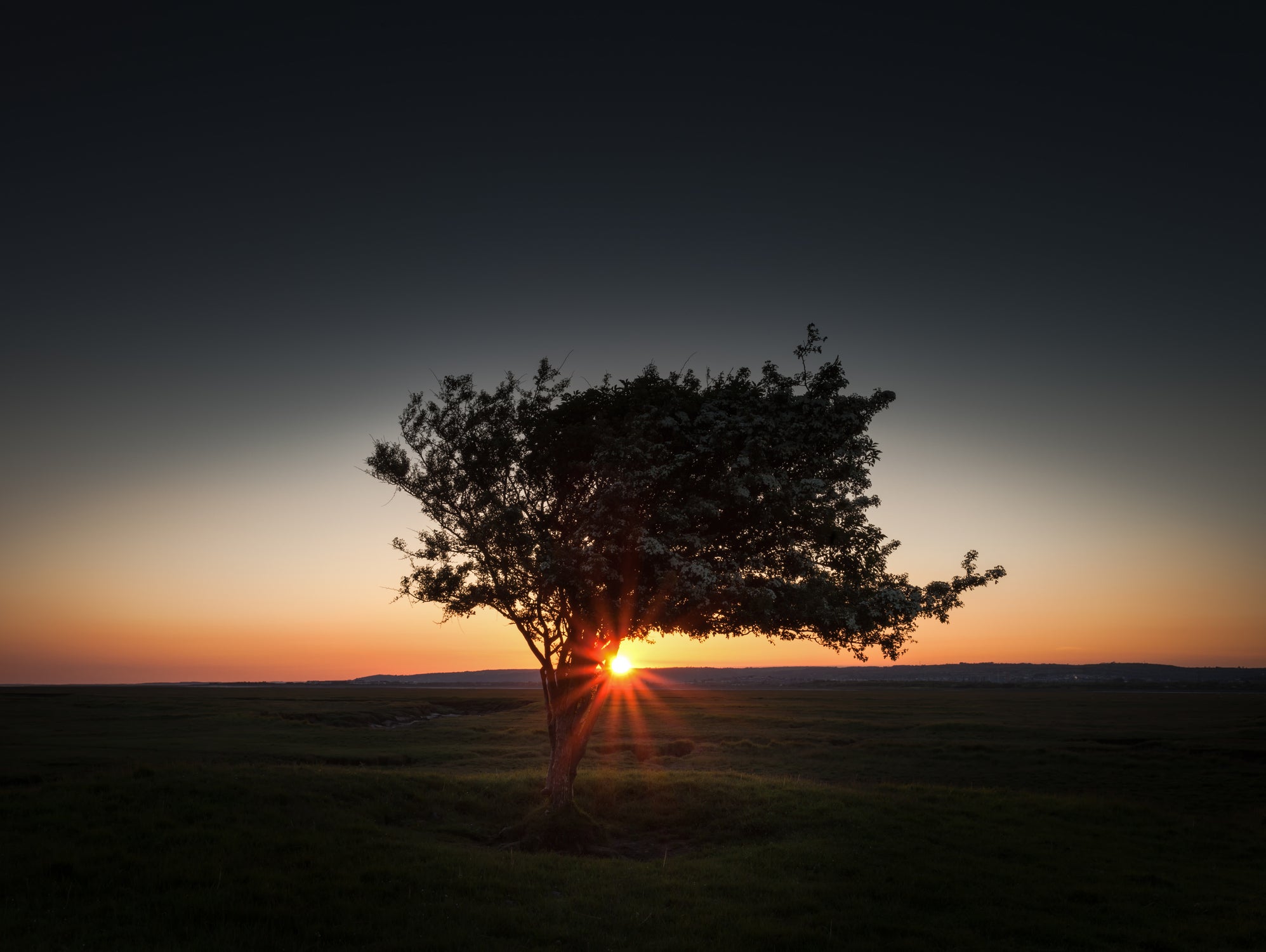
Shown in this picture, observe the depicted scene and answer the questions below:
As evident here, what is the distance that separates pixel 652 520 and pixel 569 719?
8.96m

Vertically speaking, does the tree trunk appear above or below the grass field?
above

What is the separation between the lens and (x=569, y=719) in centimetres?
2773

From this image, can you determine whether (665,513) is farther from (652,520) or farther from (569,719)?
(569,719)

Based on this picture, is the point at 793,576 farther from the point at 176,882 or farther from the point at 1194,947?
the point at 176,882

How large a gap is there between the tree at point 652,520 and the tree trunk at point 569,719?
6 cm

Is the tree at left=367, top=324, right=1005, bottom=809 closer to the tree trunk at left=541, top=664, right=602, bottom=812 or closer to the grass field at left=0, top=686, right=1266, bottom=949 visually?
the tree trunk at left=541, top=664, right=602, bottom=812

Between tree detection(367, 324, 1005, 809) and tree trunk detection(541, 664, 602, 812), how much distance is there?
6 centimetres

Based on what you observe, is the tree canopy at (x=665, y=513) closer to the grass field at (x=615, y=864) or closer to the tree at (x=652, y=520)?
the tree at (x=652, y=520)

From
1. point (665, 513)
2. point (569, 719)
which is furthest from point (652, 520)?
point (569, 719)

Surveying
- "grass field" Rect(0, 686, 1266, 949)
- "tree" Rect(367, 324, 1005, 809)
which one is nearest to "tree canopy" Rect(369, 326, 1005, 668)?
"tree" Rect(367, 324, 1005, 809)

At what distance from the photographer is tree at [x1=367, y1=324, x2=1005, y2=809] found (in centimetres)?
2308

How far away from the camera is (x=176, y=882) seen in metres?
17.2

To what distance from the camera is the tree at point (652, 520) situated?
23078 millimetres

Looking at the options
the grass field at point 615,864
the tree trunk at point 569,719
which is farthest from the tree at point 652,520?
the grass field at point 615,864
